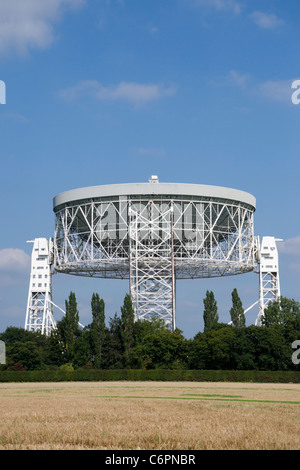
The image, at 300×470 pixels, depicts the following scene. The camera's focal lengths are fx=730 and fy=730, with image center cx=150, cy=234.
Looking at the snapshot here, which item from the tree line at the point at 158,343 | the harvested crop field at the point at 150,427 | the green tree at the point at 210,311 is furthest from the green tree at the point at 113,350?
the harvested crop field at the point at 150,427

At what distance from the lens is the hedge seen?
221 feet

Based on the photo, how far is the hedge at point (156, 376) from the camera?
221 feet

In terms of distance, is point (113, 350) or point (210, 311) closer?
point (113, 350)

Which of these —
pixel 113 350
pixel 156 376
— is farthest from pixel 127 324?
pixel 156 376

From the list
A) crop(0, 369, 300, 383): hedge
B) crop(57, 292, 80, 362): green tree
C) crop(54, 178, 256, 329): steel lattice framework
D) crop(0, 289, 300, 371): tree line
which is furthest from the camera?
crop(57, 292, 80, 362): green tree

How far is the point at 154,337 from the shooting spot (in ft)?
265

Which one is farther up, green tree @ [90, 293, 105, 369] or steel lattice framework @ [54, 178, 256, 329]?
steel lattice framework @ [54, 178, 256, 329]

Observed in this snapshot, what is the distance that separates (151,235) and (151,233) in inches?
10.1

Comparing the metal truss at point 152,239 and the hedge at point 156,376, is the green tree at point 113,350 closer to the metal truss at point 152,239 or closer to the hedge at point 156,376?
the metal truss at point 152,239

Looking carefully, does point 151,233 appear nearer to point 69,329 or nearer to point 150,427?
point 69,329

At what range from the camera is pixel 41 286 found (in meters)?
89.1

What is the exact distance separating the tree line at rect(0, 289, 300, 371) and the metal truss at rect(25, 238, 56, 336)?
7.07 feet

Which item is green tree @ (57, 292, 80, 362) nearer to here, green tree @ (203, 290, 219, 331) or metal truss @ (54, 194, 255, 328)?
metal truss @ (54, 194, 255, 328)

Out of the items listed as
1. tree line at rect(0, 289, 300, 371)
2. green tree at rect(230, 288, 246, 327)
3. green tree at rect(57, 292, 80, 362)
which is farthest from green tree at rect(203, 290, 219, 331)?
green tree at rect(57, 292, 80, 362)
